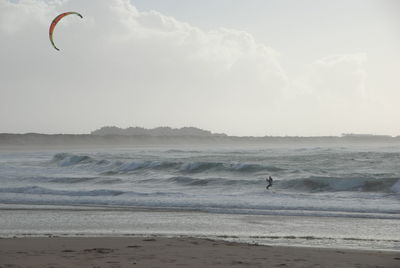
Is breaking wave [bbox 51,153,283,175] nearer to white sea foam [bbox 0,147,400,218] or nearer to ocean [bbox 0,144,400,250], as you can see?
white sea foam [bbox 0,147,400,218]

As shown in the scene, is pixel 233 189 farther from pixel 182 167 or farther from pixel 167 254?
pixel 167 254

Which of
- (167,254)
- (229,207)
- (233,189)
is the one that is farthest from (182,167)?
(167,254)

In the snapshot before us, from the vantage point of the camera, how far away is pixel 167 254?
29.7 ft

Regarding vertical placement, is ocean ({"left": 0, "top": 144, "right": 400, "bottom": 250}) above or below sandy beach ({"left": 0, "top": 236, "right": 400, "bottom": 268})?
below

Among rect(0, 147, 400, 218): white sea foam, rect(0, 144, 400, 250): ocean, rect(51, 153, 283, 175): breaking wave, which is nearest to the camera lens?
rect(0, 144, 400, 250): ocean

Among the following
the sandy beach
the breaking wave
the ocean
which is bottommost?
the ocean

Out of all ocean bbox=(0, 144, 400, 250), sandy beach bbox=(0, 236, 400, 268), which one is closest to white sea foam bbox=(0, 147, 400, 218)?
ocean bbox=(0, 144, 400, 250)

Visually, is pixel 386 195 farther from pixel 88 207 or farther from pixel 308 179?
pixel 88 207

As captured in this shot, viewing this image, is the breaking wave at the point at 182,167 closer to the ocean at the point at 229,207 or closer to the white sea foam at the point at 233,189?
the white sea foam at the point at 233,189

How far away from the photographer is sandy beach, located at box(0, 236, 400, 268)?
27.6ft

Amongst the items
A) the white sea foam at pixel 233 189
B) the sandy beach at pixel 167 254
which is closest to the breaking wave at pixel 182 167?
the white sea foam at pixel 233 189

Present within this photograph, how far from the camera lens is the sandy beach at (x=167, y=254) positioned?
27.6 ft

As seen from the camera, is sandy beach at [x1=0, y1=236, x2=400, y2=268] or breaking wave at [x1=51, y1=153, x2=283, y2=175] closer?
sandy beach at [x1=0, y1=236, x2=400, y2=268]

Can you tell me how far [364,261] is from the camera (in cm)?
891
